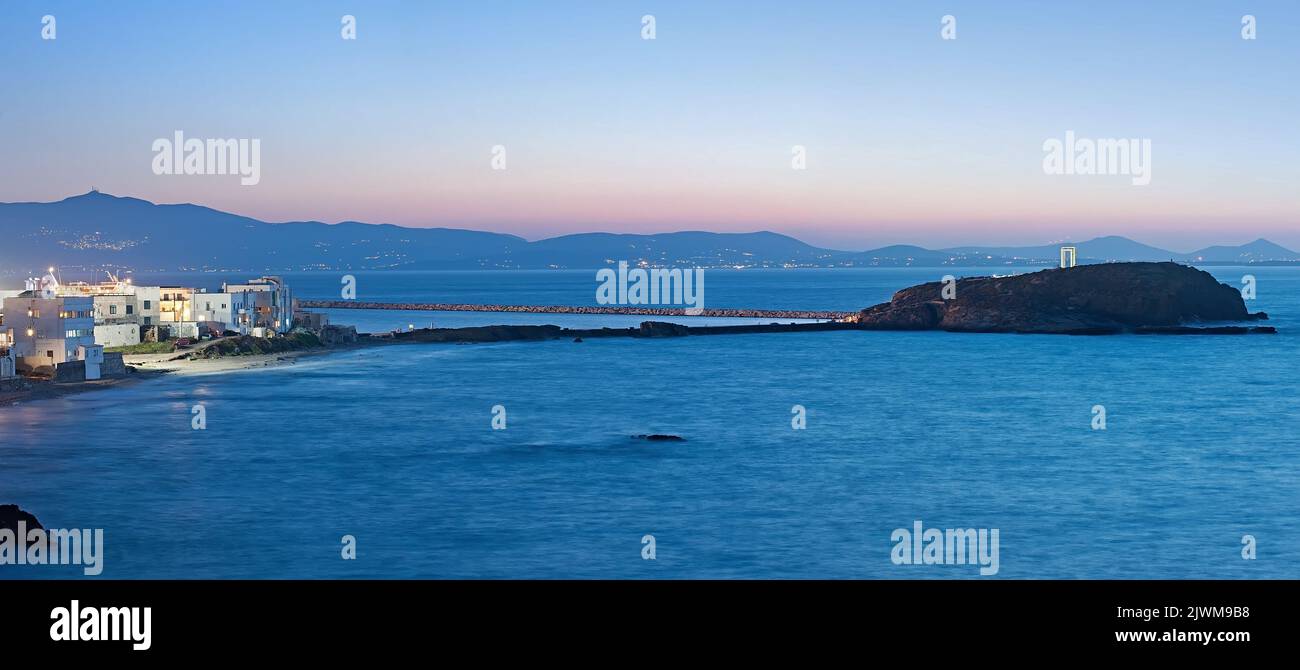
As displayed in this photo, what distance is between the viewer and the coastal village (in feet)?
210

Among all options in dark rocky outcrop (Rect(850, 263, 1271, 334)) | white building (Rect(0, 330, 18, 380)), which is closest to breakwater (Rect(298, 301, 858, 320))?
dark rocky outcrop (Rect(850, 263, 1271, 334))

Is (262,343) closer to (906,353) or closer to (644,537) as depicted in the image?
(906,353)

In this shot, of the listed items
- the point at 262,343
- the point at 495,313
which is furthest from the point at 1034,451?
the point at 495,313

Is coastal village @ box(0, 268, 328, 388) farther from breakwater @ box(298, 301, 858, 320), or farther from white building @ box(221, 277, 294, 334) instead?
breakwater @ box(298, 301, 858, 320)

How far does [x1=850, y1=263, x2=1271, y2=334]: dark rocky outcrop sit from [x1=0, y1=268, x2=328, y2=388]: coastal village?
60.4 metres

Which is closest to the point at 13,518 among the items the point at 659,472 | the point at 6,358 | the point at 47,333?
the point at 659,472

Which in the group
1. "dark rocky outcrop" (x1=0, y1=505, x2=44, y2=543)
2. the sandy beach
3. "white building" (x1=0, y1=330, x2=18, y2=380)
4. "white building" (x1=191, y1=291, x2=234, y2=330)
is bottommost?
"dark rocky outcrop" (x1=0, y1=505, x2=44, y2=543)

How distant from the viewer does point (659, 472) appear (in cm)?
3869

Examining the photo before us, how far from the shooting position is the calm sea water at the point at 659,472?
2720 cm

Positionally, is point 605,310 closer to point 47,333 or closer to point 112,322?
point 112,322

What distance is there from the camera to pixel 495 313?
161625mm

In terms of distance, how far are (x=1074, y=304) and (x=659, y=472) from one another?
92.7 meters

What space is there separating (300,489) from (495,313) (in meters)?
127

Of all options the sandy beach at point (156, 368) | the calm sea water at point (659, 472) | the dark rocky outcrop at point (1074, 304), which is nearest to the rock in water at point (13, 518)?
the calm sea water at point (659, 472)
